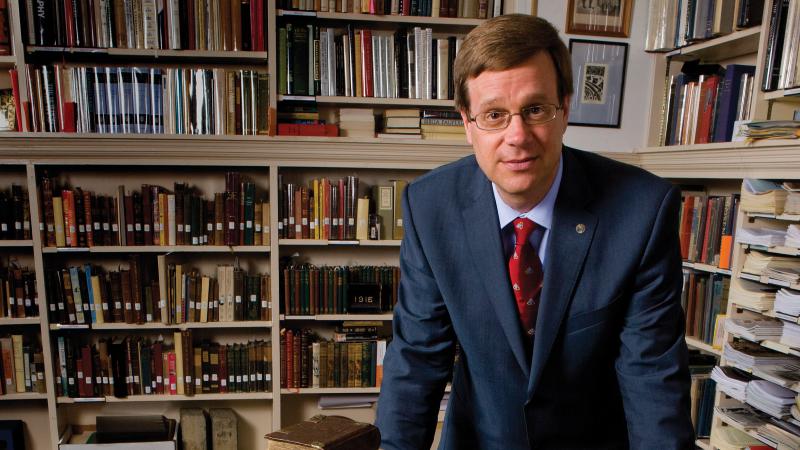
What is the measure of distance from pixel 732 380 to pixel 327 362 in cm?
193

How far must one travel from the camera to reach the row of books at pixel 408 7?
8.86 ft

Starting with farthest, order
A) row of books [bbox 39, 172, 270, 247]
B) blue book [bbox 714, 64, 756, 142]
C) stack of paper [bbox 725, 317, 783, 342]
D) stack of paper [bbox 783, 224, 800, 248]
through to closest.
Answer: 1. row of books [bbox 39, 172, 270, 247]
2. blue book [bbox 714, 64, 756, 142]
3. stack of paper [bbox 725, 317, 783, 342]
4. stack of paper [bbox 783, 224, 800, 248]

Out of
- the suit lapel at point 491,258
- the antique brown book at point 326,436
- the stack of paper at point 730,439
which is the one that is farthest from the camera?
the stack of paper at point 730,439

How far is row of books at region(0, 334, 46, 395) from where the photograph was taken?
8.96 feet

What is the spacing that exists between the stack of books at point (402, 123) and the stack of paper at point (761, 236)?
157 centimetres

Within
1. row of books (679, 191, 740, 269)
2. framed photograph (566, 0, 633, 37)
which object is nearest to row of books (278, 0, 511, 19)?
framed photograph (566, 0, 633, 37)

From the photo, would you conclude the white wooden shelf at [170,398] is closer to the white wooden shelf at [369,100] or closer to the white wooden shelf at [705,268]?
the white wooden shelf at [369,100]

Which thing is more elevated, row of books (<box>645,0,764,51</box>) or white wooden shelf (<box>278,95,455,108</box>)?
row of books (<box>645,0,764,51</box>)

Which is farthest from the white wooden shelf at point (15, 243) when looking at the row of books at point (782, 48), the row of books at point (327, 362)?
the row of books at point (782, 48)

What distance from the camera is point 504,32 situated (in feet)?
3.02

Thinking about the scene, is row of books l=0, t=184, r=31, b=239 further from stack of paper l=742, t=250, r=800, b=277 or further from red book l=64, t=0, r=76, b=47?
stack of paper l=742, t=250, r=800, b=277

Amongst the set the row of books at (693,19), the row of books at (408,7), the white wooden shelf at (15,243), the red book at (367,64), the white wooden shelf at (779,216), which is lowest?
the white wooden shelf at (15,243)

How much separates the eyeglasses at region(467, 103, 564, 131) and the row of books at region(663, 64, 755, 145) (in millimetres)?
1755

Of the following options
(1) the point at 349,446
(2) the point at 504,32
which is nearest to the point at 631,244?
(2) the point at 504,32
